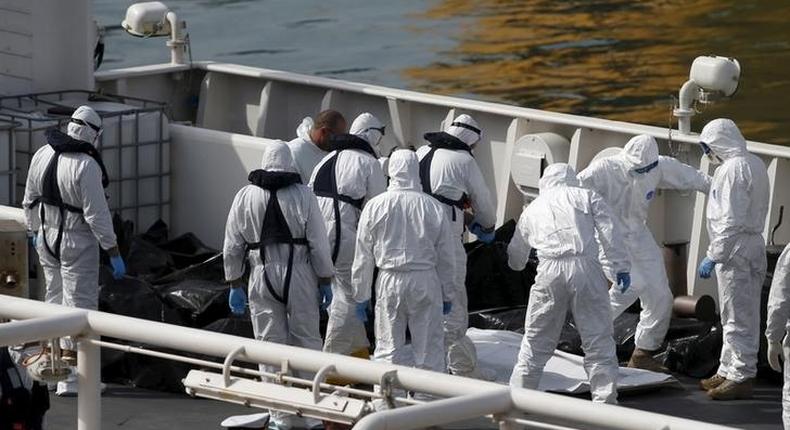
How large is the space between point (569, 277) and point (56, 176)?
113 inches

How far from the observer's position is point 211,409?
913 cm

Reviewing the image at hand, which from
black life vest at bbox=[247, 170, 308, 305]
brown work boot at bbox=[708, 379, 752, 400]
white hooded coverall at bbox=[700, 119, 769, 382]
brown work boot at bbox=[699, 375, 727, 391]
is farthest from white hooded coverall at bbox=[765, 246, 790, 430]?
black life vest at bbox=[247, 170, 308, 305]

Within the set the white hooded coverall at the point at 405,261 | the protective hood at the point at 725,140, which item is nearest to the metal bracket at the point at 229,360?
the white hooded coverall at the point at 405,261

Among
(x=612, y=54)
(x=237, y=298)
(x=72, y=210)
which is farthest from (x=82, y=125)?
(x=612, y=54)

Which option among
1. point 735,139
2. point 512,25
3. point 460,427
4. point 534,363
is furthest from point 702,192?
point 512,25

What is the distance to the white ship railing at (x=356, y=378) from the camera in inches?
160

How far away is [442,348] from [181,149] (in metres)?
4.21

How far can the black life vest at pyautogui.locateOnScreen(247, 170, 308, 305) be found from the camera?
8625 millimetres

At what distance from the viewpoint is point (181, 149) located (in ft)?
41.2

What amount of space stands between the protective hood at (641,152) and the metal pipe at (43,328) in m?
5.49

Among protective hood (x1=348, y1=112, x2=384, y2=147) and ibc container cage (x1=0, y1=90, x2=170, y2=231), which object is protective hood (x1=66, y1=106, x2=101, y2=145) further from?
ibc container cage (x1=0, y1=90, x2=170, y2=231)

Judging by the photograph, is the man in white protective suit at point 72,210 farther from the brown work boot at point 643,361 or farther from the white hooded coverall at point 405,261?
the brown work boot at point 643,361

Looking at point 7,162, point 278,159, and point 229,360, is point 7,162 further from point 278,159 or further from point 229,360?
point 229,360

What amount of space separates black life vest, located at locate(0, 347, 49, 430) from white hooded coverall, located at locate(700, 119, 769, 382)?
4.67 metres
